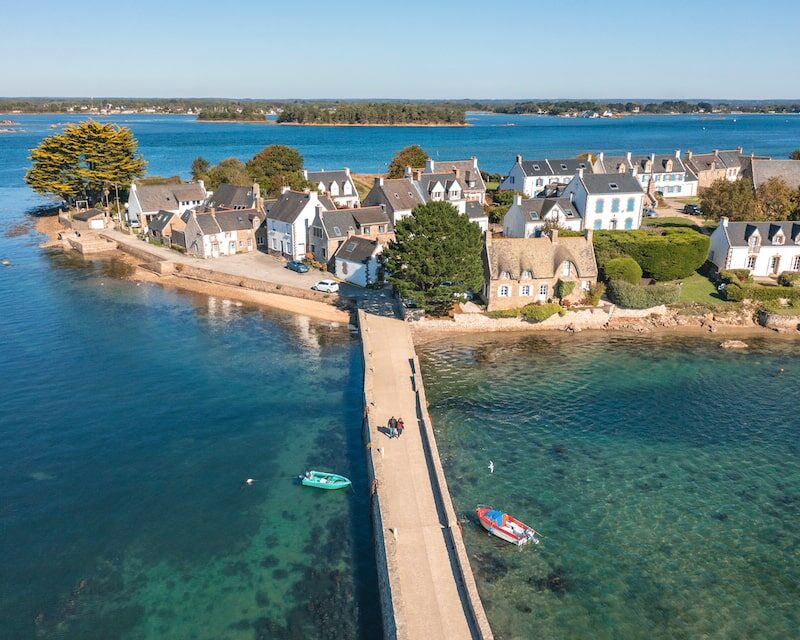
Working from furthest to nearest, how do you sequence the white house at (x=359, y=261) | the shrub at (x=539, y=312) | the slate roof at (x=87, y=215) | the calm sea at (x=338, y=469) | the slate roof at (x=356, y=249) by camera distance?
the slate roof at (x=87, y=215), the slate roof at (x=356, y=249), the white house at (x=359, y=261), the shrub at (x=539, y=312), the calm sea at (x=338, y=469)

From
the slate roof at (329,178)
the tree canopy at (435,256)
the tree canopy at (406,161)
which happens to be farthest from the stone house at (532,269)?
the tree canopy at (406,161)

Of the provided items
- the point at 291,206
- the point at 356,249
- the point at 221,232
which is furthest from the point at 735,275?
the point at 221,232

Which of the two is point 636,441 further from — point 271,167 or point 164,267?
point 271,167

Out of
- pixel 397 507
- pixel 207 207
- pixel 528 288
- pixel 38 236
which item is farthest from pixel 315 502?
pixel 38 236

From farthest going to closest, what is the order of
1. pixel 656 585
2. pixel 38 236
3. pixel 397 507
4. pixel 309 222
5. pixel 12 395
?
pixel 38 236
pixel 309 222
pixel 12 395
pixel 397 507
pixel 656 585

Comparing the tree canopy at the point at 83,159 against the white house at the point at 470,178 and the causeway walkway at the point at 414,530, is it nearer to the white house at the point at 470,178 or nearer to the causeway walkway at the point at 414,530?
the white house at the point at 470,178

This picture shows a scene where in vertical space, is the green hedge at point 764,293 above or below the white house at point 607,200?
below

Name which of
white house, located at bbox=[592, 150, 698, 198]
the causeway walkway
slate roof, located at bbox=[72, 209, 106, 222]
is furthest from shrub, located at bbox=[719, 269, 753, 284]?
slate roof, located at bbox=[72, 209, 106, 222]

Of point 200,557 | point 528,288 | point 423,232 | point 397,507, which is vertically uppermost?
point 423,232
